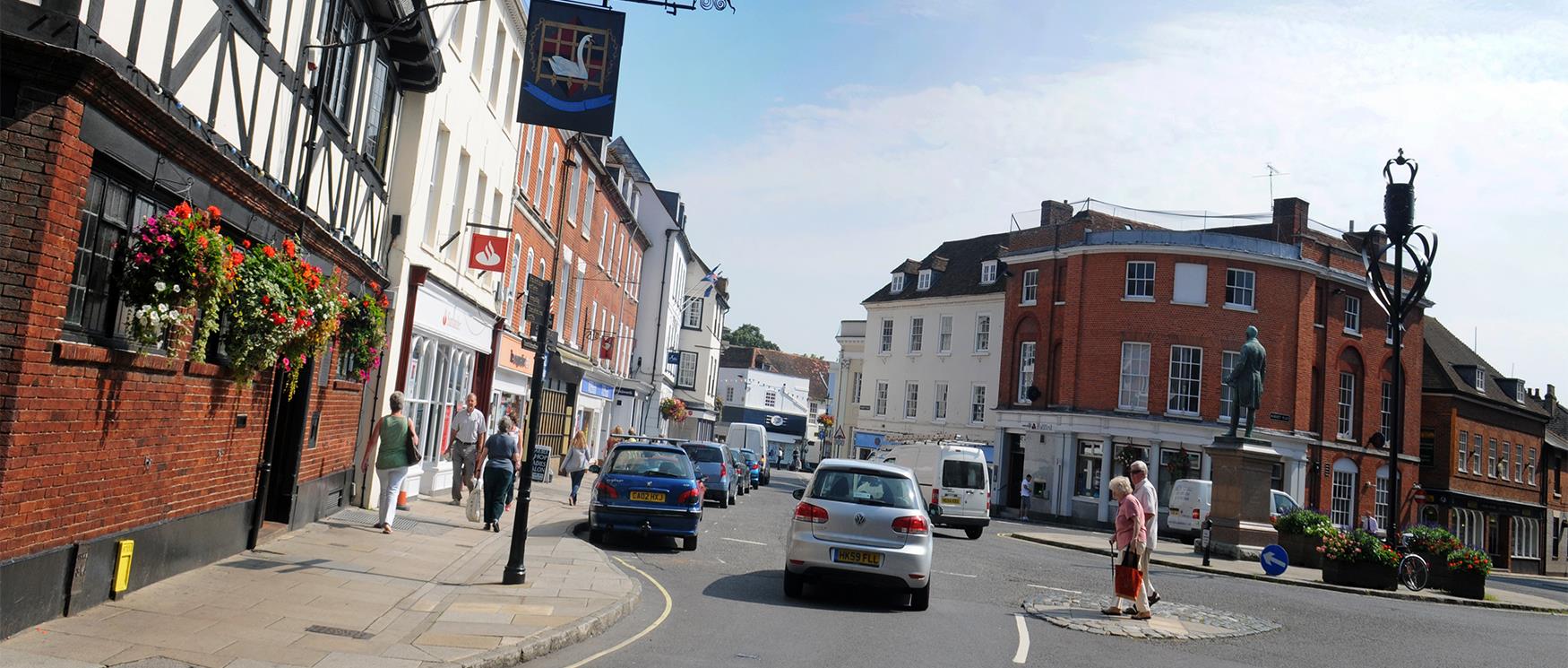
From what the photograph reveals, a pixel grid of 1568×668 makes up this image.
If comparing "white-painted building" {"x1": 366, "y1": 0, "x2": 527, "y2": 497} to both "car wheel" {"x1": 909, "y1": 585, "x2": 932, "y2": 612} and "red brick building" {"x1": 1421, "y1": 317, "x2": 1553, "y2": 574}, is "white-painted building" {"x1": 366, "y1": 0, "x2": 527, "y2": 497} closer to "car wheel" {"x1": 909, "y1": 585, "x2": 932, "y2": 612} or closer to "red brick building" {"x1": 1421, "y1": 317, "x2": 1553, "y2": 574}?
"car wheel" {"x1": 909, "y1": 585, "x2": 932, "y2": 612}

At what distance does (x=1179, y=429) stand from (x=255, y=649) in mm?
36417

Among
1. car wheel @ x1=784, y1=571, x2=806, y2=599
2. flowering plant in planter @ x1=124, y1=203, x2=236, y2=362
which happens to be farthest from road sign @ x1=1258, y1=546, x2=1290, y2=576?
flowering plant in planter @ x1=124, y1=203, x2=236, y2=362

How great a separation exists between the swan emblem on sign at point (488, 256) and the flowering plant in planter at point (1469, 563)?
18.0 metres

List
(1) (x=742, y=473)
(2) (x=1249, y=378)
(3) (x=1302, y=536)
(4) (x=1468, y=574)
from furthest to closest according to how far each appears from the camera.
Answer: (1) (x=742, y=473) → (2) (x=1249, y=378) → (3) (x=1302, y=536) → (4) (x=1468, y=574)

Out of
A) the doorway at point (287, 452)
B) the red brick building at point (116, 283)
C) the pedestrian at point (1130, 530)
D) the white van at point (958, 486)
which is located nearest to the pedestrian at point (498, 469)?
the doorway at point (287, 452)

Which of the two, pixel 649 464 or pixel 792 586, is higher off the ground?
pixel 649 464

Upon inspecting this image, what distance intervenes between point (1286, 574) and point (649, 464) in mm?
12929

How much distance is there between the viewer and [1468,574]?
Answer: 19625mm

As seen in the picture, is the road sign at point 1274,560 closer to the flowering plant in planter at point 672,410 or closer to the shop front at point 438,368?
the shop front at point 438,368

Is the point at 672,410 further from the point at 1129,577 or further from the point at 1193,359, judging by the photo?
the point at 1129,577

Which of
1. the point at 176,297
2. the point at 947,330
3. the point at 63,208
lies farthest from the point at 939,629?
the point at 947,330

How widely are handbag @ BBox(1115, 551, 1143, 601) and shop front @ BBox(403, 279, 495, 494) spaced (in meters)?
11.1

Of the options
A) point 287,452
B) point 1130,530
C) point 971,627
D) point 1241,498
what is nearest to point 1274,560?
point 1241,498

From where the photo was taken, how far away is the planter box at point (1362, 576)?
19.4 metres
